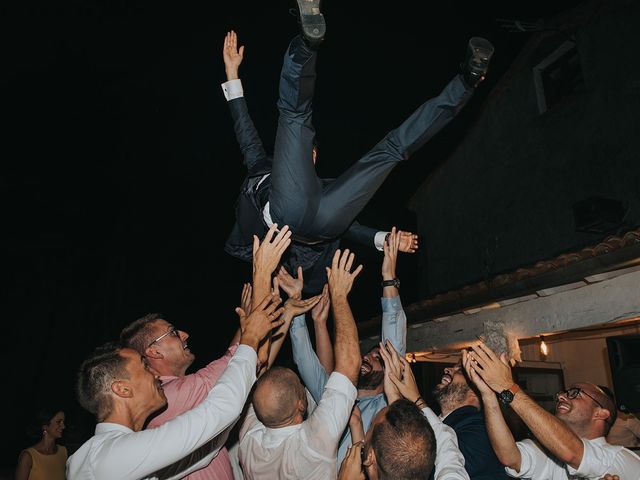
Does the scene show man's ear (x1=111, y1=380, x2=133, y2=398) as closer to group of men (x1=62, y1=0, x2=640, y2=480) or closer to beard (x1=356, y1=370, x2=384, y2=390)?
group of men (x1=62, y1=0, x2=640, y2=480)

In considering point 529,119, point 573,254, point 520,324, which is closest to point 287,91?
point 573,254

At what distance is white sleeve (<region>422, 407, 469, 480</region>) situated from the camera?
1.90 meters

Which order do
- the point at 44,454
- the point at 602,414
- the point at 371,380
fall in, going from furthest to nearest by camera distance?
the point at 44,454
the point at 371,380
the point at 602,414

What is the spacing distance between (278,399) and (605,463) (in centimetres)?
157

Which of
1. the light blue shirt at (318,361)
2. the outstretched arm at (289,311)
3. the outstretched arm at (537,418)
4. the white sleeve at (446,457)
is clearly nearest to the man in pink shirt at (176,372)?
the outstretched arm at (289,311)

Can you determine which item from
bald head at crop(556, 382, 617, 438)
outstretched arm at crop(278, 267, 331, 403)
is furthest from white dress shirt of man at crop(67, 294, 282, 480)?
bald head at crop(556, 382, 617, 438)

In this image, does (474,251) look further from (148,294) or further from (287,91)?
(287,91)

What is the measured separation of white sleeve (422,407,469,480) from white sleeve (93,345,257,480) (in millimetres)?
869

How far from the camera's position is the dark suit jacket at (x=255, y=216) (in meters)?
2.90

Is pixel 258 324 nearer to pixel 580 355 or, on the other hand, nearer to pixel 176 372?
pixel 176 372

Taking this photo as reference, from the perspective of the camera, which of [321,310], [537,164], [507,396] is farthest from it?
[537,164]

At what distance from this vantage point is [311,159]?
2436 mm

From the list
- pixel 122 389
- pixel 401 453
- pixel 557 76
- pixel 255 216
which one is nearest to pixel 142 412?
pixel 122 389

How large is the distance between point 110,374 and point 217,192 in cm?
711
